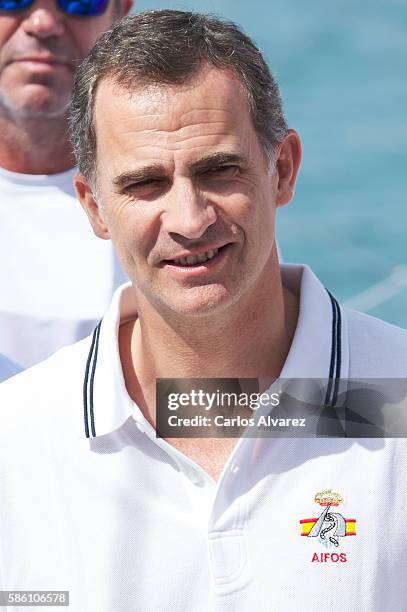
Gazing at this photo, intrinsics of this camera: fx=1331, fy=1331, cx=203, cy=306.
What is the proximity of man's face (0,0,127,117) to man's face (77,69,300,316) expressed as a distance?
1.44 metres

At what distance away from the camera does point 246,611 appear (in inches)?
82.7

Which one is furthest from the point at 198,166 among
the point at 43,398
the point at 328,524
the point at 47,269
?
the point at 47,269

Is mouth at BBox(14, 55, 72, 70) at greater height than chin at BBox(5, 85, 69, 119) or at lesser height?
→ greater

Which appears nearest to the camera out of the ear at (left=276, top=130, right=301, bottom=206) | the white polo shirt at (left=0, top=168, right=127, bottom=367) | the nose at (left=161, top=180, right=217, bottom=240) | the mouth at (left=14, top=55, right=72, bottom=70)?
the nose at (left=161, top=180, right=217, bottom=240)

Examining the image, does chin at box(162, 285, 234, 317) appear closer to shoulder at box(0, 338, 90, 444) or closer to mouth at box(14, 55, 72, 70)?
shoulder at box(0, 338, 90, 444)

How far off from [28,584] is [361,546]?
55 centimetres

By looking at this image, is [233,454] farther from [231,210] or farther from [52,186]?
[52,186]

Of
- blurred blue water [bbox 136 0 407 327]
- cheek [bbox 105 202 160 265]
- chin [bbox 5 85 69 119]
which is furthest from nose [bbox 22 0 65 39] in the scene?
blurred blue water [bbox 136 0 407 327]

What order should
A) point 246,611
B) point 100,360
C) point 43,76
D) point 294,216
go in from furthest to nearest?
point 294,216 → point 43,76 → point 100,360 → point 246,611

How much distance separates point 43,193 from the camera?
3.69 meters

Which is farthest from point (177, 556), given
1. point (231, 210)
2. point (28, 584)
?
point (231, 210)

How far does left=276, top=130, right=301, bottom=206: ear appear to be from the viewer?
7.64 feet

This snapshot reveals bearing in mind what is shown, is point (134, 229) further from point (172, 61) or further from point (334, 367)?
point (334, 367)

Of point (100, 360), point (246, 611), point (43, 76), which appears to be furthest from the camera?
point (43, 76)
